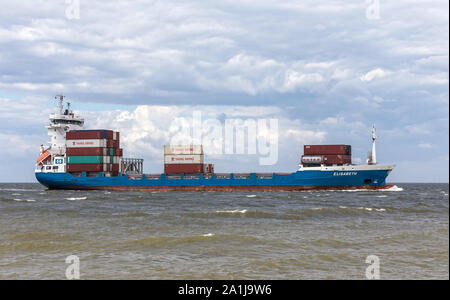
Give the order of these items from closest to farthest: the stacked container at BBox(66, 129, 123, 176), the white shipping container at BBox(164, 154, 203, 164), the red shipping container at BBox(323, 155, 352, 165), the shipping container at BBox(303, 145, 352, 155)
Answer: the red shipping container at BBox(323, 155, 352, 165) → the shipping container at BBox(303, 145, 352, 155) → the stacked container at BBox(66, 129, 123, 176) → the white shipping container at BBox(164, 154, 203, 164)

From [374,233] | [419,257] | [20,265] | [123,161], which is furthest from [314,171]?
[20,265]

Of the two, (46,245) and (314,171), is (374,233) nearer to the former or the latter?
(46,245)

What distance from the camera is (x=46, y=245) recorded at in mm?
20219

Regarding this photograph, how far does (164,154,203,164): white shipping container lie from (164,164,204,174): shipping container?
51cm

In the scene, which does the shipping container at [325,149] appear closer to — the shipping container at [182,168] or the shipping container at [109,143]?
the shipping container at [182,168]

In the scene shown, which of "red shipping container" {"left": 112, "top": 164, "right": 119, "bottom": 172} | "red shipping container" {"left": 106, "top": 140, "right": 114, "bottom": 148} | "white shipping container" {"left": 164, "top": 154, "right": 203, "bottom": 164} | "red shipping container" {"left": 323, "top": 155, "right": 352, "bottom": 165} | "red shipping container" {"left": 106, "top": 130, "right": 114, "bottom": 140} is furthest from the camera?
"red shipping container" {"left": 112, "top": 164, "right": 119, "bottom": 172}

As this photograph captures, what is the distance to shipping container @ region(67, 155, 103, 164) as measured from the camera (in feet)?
220

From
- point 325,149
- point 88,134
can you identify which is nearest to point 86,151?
point 88,134

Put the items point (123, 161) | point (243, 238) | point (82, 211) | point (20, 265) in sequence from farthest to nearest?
point (123, 161) → point (82, 211) → point (243, 238) → point (20, 265)

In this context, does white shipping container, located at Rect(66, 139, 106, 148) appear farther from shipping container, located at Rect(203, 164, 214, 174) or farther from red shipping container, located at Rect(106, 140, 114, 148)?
shipping container, located at Rect(203, 164, 214, 174)

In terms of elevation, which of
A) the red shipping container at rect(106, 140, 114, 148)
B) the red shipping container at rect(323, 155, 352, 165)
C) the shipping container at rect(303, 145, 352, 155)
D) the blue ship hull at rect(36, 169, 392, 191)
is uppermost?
the red shipping container at rect(106, 140, 114, 148)

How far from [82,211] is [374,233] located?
79.7ft

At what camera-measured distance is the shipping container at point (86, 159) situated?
67.1 meters

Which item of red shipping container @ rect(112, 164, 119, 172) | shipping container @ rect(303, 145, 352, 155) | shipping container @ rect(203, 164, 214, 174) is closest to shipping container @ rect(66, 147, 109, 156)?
red shipping container @ rect(112, 164, 119, 172)
